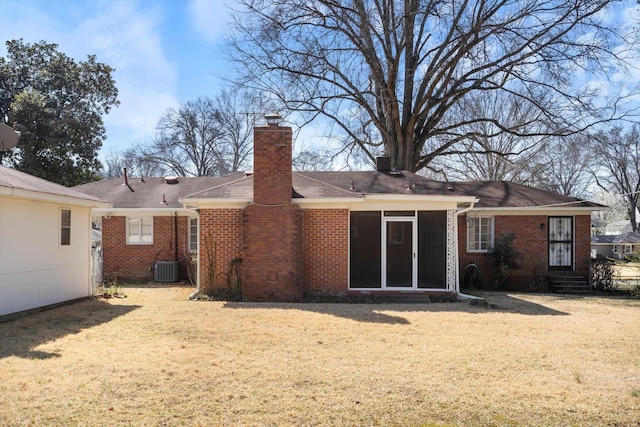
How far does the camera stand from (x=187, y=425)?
12.8ft

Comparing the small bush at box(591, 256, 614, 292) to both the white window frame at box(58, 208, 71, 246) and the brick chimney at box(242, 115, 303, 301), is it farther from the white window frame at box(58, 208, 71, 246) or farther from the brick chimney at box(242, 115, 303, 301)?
the white window frame at box(58, 208, 71, 246)

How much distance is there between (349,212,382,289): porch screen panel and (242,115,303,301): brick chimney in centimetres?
174

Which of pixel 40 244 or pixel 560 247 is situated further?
pixel 560 247

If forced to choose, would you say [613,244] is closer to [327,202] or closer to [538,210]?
[538,210]

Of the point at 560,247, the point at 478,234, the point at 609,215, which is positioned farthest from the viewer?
the point at 609,215

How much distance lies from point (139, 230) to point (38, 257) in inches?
268

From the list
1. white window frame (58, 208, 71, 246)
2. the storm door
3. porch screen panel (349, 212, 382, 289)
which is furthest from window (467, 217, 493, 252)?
white window frame (58, 208, 71, 246)

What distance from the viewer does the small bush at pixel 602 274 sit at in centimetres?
1549

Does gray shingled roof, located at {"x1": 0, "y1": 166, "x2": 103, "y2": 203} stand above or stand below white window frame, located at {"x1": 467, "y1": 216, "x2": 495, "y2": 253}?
above

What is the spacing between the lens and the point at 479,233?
15750mm

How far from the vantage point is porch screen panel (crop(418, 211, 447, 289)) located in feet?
40.8

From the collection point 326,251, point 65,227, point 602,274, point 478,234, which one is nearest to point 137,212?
point 65,227

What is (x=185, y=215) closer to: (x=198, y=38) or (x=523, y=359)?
(x=198, y=38)

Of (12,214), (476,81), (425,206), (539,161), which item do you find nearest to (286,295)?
(425,206)
